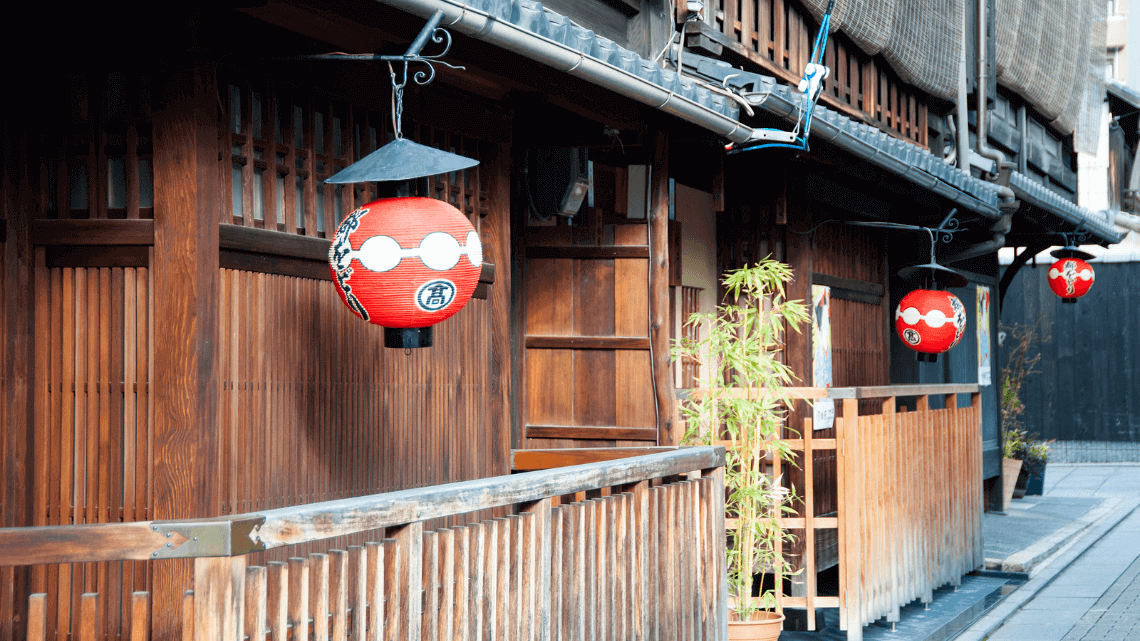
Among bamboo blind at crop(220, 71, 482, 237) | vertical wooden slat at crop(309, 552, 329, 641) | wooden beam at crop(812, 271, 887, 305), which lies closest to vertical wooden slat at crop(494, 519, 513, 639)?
vertical wooden slat at crop(309, 552, 329, 641)

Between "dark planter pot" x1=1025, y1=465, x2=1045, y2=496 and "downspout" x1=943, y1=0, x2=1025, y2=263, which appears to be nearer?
"downspout" x1=943, y1=0, x2=1025, y2=263

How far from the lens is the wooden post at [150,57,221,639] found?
179 inches

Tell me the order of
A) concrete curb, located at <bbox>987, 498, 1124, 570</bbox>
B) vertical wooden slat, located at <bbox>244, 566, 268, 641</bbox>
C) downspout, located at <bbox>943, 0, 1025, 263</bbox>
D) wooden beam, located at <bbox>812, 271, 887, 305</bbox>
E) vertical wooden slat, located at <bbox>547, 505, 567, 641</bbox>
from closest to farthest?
vertical wooden slat, located at <bbox>244, 566, 268, 641</bbox>
vertical wooden slat, located at <bbox>547, 505, 567, 641</bbox>
wooden beam, located at <bbox>812, 271, 887, 305</bbox>
concrete curb, located at <bbox>987, 498, 1124, 570</bbox>
downspout, located at <bbox>943, 0, 1025, 263</bbox>

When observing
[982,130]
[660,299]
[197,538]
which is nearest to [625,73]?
[660,299]

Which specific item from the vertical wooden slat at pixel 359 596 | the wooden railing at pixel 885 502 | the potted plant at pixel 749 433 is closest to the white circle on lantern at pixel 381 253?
the vertical wooden slat at pixel 359 596

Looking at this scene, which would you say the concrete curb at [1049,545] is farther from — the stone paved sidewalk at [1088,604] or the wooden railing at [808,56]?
the wooden railing at [808,56]

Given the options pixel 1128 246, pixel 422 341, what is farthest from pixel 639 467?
pixel 1128 246

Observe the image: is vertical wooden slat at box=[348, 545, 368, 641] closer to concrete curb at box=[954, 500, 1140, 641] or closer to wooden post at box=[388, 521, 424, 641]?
wooden post at box=[388, 521, 424, 641]

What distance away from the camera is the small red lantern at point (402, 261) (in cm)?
457

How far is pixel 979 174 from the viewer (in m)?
13.5

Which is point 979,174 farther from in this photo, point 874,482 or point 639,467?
point 639,467

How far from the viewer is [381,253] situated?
180 inches

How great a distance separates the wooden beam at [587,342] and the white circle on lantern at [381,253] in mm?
3240

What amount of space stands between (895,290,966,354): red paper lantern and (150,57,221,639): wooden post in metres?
8.11
